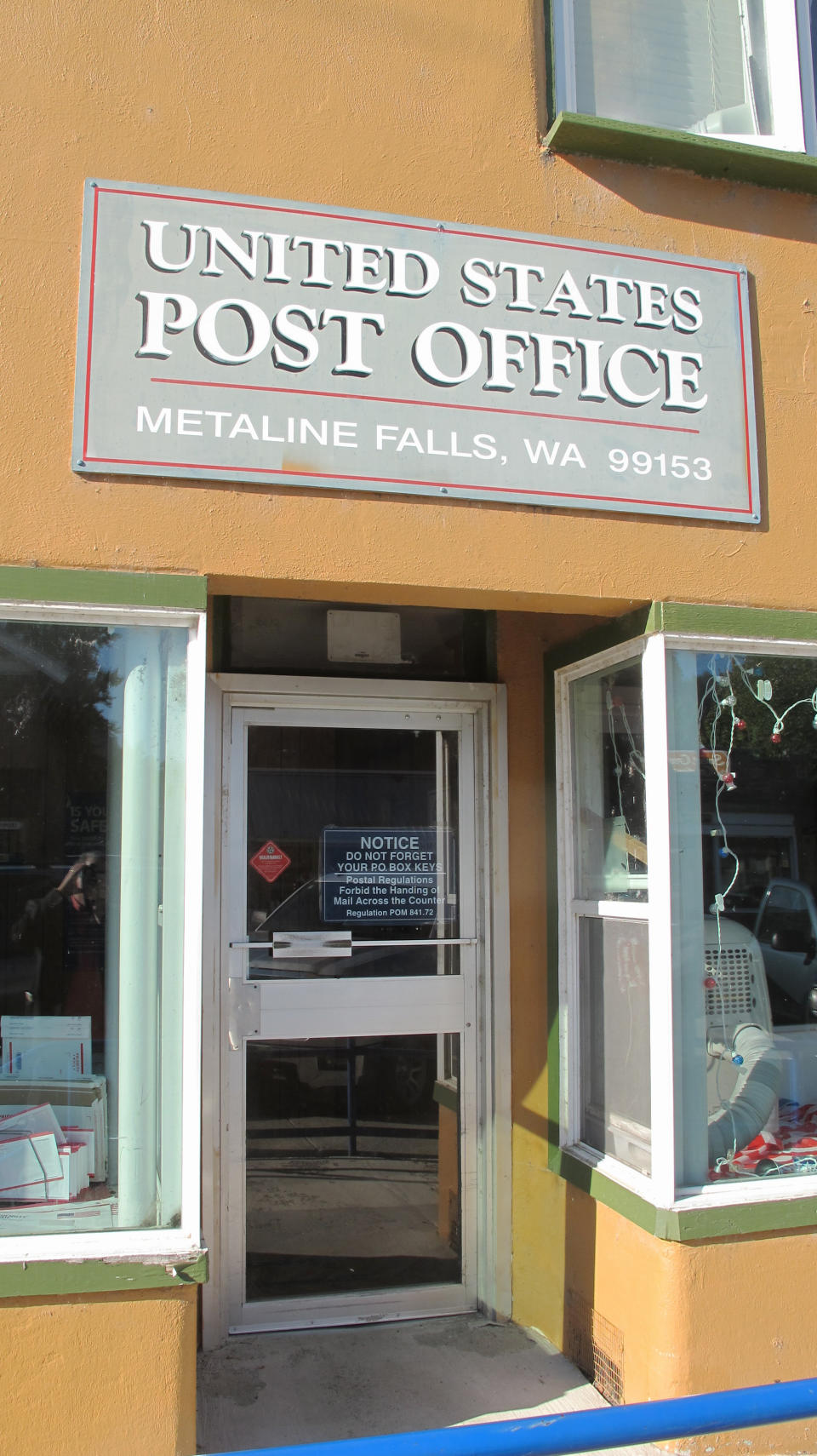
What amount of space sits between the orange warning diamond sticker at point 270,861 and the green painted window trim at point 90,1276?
1461 millimetres

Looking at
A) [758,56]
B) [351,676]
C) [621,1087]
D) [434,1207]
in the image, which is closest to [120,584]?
[351,676]

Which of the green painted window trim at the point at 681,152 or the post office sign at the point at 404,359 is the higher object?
the green painted window trim at the point at 681,152

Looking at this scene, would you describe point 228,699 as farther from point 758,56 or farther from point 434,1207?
point 758,56

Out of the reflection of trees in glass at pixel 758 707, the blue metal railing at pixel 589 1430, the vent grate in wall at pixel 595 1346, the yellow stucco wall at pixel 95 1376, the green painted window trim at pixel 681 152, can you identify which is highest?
the green painted window trim at pixel 681 152

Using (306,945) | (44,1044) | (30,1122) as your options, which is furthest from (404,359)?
(30,1122)

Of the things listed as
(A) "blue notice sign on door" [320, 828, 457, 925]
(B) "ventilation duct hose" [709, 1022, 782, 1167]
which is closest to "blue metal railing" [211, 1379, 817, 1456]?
(B) "ventilation duct hose" [709, 1022, 782, 1167]

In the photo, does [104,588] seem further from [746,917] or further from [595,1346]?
[595,1346]

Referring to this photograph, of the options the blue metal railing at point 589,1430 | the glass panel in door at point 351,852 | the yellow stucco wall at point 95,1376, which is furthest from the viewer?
the glass panel in door at point 351,852

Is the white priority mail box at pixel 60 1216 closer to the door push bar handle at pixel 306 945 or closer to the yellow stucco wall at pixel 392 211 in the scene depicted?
the yellow stucco wall at pixel 392 211

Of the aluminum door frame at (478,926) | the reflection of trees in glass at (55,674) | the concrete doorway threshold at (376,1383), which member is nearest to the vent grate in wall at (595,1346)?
the concrete doorway threshold at (376,1383)

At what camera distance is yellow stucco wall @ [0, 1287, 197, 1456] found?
2.69 metres

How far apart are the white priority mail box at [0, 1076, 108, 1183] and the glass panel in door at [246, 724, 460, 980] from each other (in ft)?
3.21

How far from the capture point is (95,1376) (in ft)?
8.96

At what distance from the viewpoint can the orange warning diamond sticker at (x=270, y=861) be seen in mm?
4008
